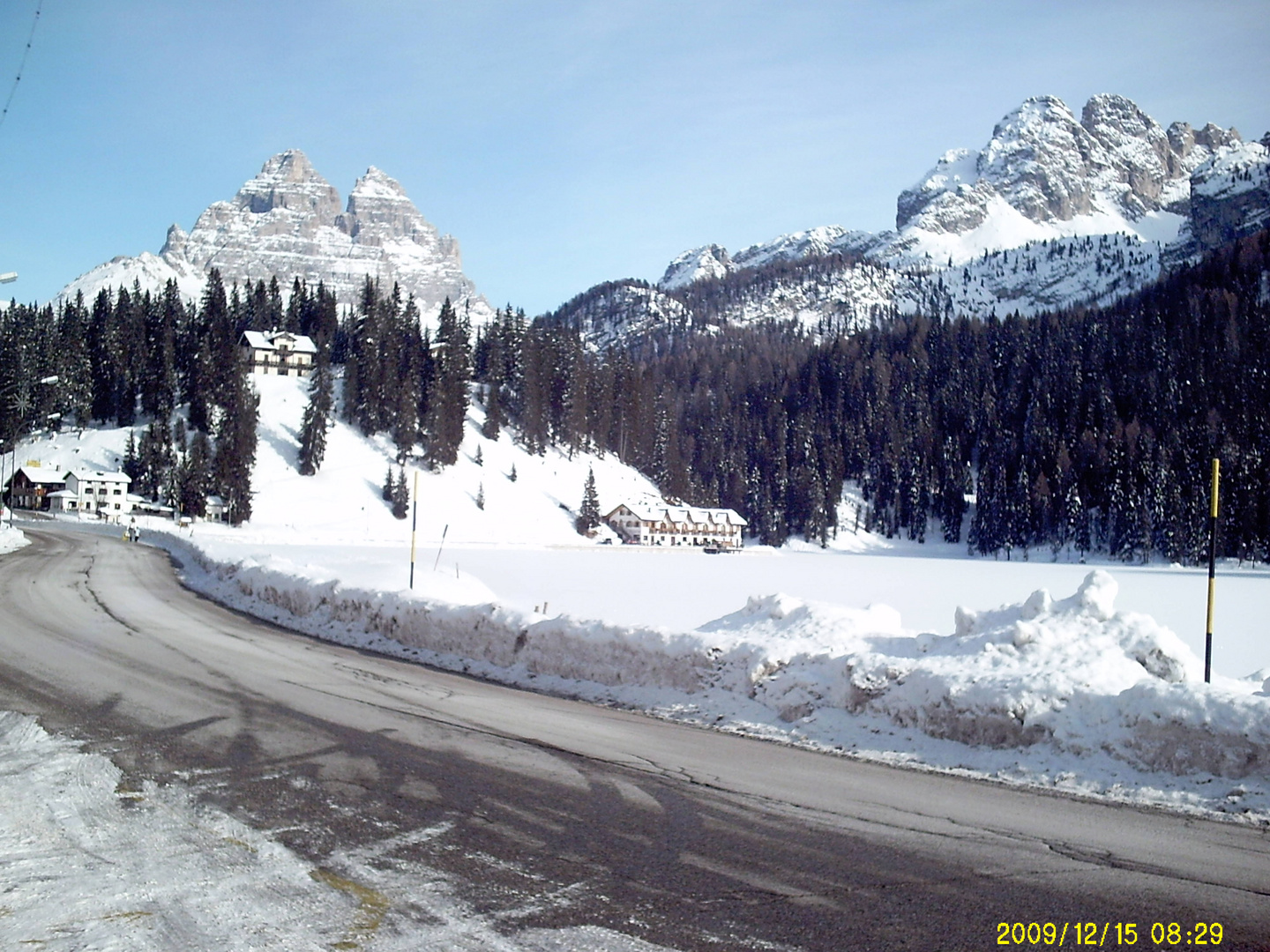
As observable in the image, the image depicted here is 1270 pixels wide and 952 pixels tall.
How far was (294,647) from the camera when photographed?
1678 centimetres

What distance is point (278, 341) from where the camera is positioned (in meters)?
132

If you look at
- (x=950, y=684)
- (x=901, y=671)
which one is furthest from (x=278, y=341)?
(x=950, y=684)

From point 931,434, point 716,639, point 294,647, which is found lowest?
point 294,647

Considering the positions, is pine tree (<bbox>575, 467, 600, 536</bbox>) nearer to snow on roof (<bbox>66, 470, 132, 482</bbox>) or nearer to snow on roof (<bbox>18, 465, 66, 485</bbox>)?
snow on roof (<bbox>66, 470, 132, 482</bbox>)

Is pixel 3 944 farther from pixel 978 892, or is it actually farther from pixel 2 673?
pixel 2 673

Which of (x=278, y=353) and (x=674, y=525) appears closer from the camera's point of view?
(x=674, y=525)

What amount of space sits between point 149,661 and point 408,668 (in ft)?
12.7

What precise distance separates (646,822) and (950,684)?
15.3 ft

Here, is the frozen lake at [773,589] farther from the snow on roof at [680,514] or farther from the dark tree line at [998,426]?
the dark tree line at [998,426]

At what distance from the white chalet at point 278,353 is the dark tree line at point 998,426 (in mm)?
25105

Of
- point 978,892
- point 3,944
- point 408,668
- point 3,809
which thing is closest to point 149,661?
point 408,668
